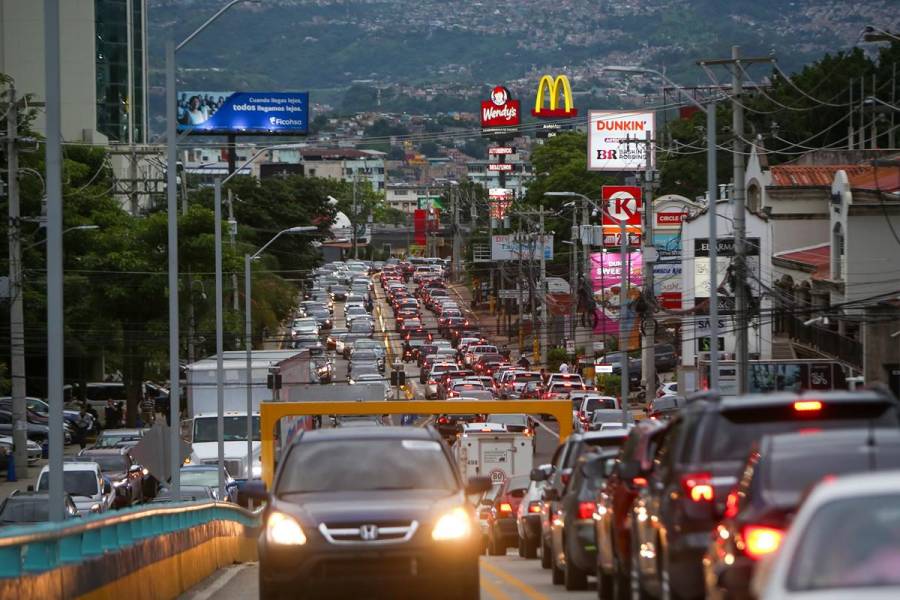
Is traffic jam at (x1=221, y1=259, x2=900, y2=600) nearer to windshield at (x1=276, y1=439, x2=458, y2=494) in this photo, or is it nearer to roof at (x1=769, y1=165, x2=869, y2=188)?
windshield at (x1=276, y1=439, x2=458, y2=494)

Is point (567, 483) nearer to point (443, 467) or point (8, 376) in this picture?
point (443, 467)

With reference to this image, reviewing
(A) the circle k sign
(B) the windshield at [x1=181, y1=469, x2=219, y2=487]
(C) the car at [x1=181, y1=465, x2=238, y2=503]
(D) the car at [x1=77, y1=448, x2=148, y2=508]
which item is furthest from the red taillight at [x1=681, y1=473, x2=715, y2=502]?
(A) the circle k sign

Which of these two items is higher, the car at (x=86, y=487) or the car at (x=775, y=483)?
the car at (x=775, y=483)

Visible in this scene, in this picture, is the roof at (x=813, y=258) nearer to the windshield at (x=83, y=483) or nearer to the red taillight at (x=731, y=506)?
the windshield at (x=83, y=483)

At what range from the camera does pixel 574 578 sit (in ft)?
59.1

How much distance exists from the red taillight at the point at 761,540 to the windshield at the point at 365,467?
5.61m

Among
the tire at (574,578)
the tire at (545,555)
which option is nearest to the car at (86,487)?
the tire at (545,555)

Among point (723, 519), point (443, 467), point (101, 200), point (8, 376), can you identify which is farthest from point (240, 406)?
point (723, 519)

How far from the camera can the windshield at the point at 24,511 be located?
101 ft

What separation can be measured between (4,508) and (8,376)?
36.1 metres

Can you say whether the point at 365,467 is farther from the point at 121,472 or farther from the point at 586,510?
the point at 121,472

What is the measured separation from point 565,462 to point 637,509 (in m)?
6.78

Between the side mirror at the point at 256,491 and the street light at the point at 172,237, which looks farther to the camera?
the street light at the point at 172,237

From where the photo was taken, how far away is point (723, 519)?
10789 mm
